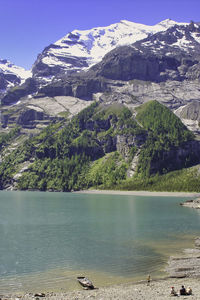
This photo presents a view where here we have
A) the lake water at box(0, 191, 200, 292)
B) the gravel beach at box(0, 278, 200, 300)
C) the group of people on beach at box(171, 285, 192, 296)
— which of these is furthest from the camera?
the lake water at box(0, 191, 200, 292)

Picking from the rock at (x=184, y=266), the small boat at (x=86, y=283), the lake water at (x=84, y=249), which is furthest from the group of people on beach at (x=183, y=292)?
the small boat at (x=86, y=283)

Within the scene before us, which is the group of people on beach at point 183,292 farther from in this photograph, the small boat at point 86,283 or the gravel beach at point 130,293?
the small boat at point 86,283

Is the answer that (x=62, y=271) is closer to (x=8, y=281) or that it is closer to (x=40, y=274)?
(x=40, y=274)

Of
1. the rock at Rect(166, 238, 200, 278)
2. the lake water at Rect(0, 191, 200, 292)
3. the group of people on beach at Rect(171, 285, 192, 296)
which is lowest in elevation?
the lake water at Rect(0, 191, 200, 292)

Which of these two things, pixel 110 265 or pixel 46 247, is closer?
pixel 110 265

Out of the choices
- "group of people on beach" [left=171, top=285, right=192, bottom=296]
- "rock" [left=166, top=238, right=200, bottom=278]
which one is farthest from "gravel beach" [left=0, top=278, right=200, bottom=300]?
"rock" [left=166, top=238, right=200, bottom=278]

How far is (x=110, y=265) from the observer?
168ft

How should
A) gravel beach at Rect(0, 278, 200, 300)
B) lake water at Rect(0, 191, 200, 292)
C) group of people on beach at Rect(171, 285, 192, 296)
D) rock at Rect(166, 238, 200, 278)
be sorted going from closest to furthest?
gravel beach at Rect(0, 278, 200, 300) < group of people on beach at Rect(171, 285, 192, 296) < lake water at Rect(0, 191, 200, 292) < rock at Rect(166, 238, 200, 278)

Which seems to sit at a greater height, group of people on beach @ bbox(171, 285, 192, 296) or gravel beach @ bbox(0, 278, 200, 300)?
group of people on beach @ bbox(171, 285, 192, 296)

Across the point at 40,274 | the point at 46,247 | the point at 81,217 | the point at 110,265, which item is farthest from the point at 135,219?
the point at 40,274

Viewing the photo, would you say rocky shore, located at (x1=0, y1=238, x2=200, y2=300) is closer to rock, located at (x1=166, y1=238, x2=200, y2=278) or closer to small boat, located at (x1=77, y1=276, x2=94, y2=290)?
rock, located at (x1=166, y1=238, x2=200, y2=278)

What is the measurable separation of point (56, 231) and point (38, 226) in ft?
31.2

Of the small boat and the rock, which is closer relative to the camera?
the small boat

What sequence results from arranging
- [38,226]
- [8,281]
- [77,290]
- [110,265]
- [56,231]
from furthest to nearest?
[38,226]
[56,231]
[110,265]
[8,281]
[77,290]
